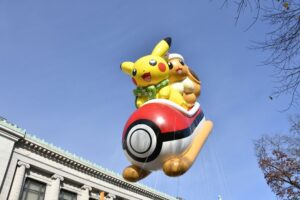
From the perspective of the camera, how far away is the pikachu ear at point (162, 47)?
8312 mm

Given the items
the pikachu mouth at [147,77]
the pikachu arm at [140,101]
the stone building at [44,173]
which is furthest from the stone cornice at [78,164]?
the pikachu mouth at [147,77]

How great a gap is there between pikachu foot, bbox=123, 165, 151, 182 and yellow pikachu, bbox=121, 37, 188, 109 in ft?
5.22

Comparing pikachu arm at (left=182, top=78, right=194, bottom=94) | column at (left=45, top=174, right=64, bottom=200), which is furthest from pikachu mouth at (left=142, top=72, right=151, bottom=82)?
column at (left=45, top=174, right=64, bottom=200)

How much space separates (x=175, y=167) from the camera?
21.0 ft

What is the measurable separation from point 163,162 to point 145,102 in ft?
5.34

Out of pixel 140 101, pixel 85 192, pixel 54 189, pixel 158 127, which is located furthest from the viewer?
pixel 85 192

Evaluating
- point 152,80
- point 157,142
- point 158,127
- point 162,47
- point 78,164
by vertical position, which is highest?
point 78,164

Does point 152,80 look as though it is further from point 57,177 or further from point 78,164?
point 78,164

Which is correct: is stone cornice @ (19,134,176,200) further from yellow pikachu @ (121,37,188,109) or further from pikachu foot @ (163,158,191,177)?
pikachu foot @ (163,158,191,177)

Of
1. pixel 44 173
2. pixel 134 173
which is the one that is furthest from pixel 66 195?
pixel 134 173

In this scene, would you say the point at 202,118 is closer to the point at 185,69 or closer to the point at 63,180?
the point at 185,69

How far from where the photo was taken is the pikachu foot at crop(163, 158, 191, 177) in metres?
6.42

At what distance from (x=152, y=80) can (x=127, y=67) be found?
0.86 meters

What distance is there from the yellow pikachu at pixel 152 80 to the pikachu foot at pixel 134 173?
62.6 inches
